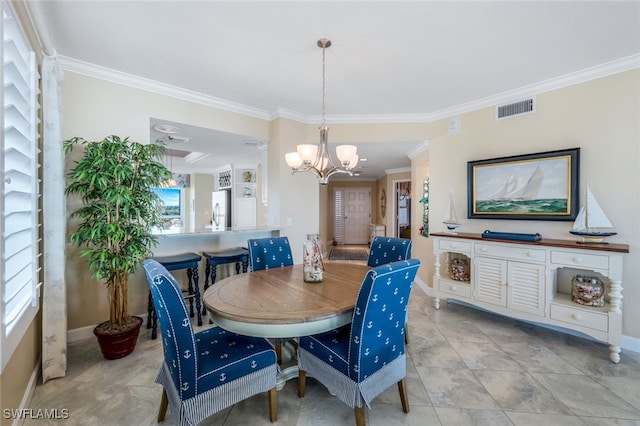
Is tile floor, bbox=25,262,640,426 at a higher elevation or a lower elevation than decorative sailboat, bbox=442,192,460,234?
lower

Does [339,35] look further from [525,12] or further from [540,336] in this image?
[540,336]

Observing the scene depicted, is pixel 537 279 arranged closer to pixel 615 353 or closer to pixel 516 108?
pixel 615 353

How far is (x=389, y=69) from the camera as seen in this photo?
2641mm

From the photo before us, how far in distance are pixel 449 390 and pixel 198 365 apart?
1.69 metres

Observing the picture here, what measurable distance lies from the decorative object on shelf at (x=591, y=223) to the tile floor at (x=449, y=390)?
1.01 m

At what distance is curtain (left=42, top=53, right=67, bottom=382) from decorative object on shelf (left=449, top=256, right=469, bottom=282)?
3.86 metres

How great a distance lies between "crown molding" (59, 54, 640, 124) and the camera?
2.55 metres

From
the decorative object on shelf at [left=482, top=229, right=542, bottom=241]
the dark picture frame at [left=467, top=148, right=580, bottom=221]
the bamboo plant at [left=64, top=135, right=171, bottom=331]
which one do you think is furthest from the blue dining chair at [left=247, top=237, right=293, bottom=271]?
the dark picture frame at [left=467, top=148, right=580, bottom=221]

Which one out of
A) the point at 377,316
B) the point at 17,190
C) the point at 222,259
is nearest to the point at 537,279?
the point at 377,316

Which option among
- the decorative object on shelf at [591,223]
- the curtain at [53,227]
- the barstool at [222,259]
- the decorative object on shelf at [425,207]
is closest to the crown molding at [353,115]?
the curtain at [53,227]

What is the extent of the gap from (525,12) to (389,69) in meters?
1.06

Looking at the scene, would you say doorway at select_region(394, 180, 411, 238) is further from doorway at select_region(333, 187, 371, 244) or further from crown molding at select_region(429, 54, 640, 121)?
crown molding at select_region(429, 54, 640, 121)

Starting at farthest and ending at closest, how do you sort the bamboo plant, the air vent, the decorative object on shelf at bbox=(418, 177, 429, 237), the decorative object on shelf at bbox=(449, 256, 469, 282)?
the decorative object on shelf at bbox=(418, 177, 429, 237), the decorative object on shelf at bbox=(449, 256, 469, 282), the air vent, the bamboo plant

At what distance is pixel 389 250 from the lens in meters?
2.72
